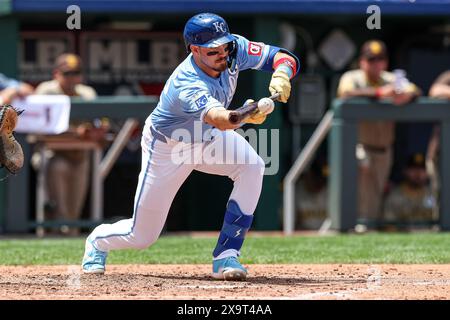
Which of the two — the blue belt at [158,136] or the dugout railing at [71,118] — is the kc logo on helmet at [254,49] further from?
the dugout railing at [71,118]

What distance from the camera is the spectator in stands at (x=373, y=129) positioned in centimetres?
1137

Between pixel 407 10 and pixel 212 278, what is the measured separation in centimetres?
614

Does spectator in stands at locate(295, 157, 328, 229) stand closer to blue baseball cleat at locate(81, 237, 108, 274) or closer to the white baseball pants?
blue baseball cleat at locate(81, 237, 108, 274)

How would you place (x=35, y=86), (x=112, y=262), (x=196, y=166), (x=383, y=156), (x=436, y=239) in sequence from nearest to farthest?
(x=196, y=166) → (x=112, y=262) → (x=436, y=239) → (x=383, y=156) → (x=35, y=86)

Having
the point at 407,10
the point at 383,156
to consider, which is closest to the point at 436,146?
the point at 383,156

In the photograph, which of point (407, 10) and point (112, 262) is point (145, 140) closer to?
point (112, 262)

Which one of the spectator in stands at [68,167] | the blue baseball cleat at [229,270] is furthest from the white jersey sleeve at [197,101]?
the spectator in stands at [68,167]

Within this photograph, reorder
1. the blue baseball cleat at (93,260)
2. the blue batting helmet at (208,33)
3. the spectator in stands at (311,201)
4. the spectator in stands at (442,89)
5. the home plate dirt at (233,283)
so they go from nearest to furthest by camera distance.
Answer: the home plate dirt at (233,283), the blue batting helmet at (208,33), the blue baseball cleat at (93,260), the spectator in stands at (442,89), the spectator in stands at (311,201)

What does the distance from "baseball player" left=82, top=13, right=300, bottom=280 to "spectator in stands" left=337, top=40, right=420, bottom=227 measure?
14.5 ft

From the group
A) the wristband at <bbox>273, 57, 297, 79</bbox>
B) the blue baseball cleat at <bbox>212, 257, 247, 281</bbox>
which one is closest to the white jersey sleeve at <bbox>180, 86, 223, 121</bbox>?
the wristband at <bbox>273, 57, 297, 79</bbox>

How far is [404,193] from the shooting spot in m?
12.2

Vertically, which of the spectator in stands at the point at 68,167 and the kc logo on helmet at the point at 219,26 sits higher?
the kc logo on helmet at the point at 219,26

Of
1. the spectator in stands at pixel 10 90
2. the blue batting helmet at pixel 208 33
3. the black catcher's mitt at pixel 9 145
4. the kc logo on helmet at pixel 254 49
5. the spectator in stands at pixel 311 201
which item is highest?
the blue batting helmet at pixel 208 33

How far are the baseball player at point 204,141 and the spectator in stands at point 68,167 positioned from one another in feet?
14.2
